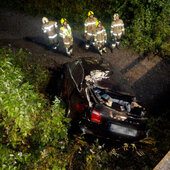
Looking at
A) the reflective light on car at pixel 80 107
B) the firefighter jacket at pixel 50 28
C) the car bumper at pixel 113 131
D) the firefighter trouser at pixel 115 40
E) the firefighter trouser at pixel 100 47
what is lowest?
the car bumper at pixel 113 131

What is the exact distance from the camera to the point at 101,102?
146 inches

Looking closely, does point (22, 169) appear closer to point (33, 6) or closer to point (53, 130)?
point (53, 130)

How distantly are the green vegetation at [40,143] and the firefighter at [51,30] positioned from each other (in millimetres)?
3773

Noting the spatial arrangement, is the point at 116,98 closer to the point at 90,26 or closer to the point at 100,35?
the point at 100,35

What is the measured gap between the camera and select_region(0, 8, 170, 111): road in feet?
20.0

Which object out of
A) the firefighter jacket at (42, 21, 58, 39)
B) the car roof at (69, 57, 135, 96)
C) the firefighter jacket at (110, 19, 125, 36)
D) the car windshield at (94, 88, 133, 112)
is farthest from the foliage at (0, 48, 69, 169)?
the firefighter jacket at (110, 19, 125, 36)

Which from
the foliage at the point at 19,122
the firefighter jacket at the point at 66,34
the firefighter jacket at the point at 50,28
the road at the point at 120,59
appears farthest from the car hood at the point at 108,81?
the firefighter jacket at the point at 50,28

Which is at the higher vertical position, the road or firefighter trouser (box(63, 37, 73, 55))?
firefighter trouser (box(63, 37, 73, 55))

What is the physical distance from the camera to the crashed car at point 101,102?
3602 mm

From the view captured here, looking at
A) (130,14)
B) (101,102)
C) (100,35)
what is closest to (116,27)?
(100,35)

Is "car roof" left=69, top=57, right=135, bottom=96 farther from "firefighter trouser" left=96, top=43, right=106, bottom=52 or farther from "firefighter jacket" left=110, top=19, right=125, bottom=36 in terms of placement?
"firefighter jacket" left=110, top=19, right=125, bottom=36

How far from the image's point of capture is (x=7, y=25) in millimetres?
8500

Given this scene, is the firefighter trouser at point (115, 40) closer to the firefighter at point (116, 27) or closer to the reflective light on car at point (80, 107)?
the firefighter at point (116, 27)

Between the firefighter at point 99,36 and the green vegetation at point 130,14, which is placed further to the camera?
the green vegetation at point 130,14
